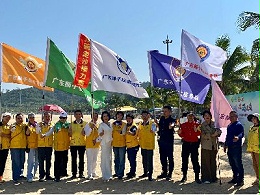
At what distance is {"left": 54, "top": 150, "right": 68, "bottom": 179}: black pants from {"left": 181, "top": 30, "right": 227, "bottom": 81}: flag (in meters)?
3.92

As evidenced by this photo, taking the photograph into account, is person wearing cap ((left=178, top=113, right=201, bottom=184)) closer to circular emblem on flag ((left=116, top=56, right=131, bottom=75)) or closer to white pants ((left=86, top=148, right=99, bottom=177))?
circular emblem on flag ((left=116, top=56, right=131, bottom=75))

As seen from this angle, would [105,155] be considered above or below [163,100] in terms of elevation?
below

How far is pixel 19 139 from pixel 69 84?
2188mm

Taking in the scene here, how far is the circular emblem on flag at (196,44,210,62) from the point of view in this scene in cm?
872

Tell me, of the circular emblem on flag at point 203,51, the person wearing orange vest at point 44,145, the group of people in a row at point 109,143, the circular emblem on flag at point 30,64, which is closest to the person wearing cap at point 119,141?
the group of people in a row at point 109,143

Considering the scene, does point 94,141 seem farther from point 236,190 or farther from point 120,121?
point 236,190

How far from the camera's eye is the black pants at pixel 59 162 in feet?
27.2

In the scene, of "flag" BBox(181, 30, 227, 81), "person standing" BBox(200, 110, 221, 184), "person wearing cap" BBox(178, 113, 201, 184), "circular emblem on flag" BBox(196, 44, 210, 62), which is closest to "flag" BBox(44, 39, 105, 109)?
"flag" BBox(181, 30, 227, 81)

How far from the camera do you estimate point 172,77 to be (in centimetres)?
898

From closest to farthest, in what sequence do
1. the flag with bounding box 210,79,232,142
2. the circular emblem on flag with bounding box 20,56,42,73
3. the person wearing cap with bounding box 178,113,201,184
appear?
the person wearing cap with bounding box 178,113,201,184
the flag with bounding box 210,79,232,142
the circular emblem on flag with bounding box 20,56,42,73

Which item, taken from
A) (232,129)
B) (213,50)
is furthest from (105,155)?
(213,50)

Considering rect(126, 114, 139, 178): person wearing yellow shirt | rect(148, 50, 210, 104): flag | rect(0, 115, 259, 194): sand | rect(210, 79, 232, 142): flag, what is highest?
rect(148, 50, 210, 104): flag

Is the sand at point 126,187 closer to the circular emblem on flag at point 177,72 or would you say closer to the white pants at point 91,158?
the white pants at point 91,158

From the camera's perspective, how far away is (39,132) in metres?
8.23
